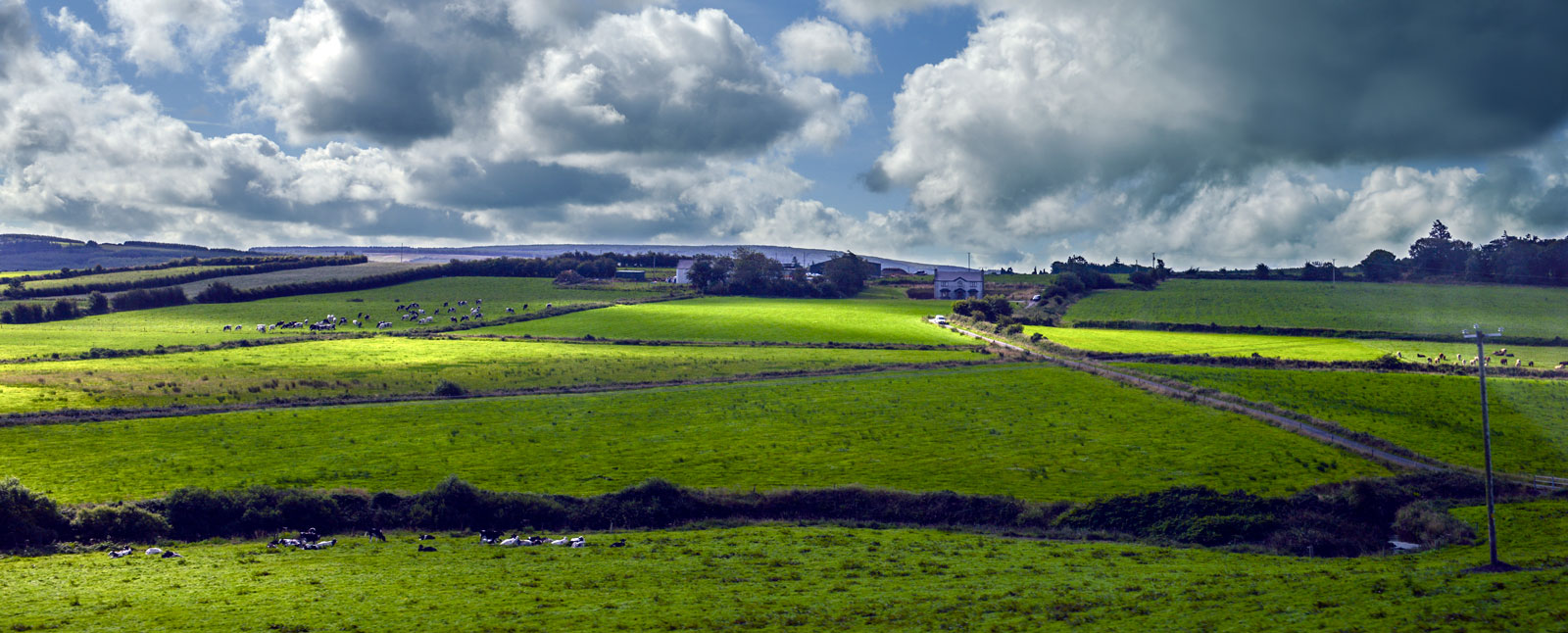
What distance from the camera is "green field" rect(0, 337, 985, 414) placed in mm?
59625

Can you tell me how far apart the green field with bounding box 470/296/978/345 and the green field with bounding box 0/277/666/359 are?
13.8 m

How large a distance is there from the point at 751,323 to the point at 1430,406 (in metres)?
69.7

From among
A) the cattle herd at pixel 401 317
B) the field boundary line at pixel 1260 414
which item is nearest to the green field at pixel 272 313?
the cattle herd at pixel 401 317

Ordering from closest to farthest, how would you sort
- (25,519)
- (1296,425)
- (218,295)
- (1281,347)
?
(25,519)
(1296,425)
(1281,347)
(218,295)

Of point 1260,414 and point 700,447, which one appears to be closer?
point 700,447

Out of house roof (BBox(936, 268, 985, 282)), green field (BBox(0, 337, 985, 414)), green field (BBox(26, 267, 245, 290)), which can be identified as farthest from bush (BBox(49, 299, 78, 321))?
house roof (BBox(936, 268, 985, 282))

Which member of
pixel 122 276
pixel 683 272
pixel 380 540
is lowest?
pixel 380 540

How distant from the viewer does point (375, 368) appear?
72.8 m

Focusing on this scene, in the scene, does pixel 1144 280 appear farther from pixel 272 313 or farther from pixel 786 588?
pixel 786 588

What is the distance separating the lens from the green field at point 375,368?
5962 cm

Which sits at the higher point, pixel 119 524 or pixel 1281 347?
pixel 1281 347

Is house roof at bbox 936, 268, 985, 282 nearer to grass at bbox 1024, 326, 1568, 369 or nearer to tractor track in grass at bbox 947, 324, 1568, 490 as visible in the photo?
grass at bbox 1024, 326, 1568, 369

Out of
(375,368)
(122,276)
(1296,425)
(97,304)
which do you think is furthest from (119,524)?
(122,276)

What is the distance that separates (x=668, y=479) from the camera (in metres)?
42.6
